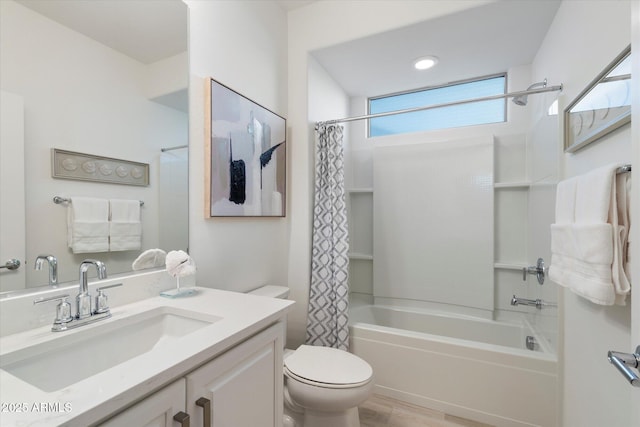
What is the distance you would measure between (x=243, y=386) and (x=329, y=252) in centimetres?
128

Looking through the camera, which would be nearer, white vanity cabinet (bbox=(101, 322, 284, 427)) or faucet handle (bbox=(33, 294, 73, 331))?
white vanity cabinet (bbox=(101, 322, 284, 427))

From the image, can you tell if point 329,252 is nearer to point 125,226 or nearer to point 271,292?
point 271,292

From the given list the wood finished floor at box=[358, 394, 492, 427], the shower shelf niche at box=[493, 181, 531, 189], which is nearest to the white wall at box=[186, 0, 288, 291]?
the wood finished floor at box=[358, 394, 492, 427]

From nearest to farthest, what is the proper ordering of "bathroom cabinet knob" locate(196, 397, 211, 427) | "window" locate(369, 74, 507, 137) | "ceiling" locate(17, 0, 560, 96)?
"bathroom cabinet knob" locate(196, 397, 211, 427)
"ceiling" locate(17, 0, 560, 96)
"window" locate(369, 74, 507, 137)

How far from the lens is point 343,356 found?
5.03 feet

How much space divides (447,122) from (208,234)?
2.41 metres

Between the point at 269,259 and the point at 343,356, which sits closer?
the point at 343,356

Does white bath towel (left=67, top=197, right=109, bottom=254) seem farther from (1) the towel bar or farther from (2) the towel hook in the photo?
(2) the towel hook

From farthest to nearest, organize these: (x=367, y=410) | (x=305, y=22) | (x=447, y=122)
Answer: (x=447, y=122) → (x=305, y=22) → (x=367, y=410)

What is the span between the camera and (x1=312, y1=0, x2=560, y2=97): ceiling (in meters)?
1.73

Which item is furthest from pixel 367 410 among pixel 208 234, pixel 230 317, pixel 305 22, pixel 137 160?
pixel 305 22

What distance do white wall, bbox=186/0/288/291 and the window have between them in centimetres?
126

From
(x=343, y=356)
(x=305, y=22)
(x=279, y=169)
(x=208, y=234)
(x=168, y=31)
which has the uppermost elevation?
(x=305, y=22)

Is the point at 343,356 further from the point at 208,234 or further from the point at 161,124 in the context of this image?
the point at 161,124
